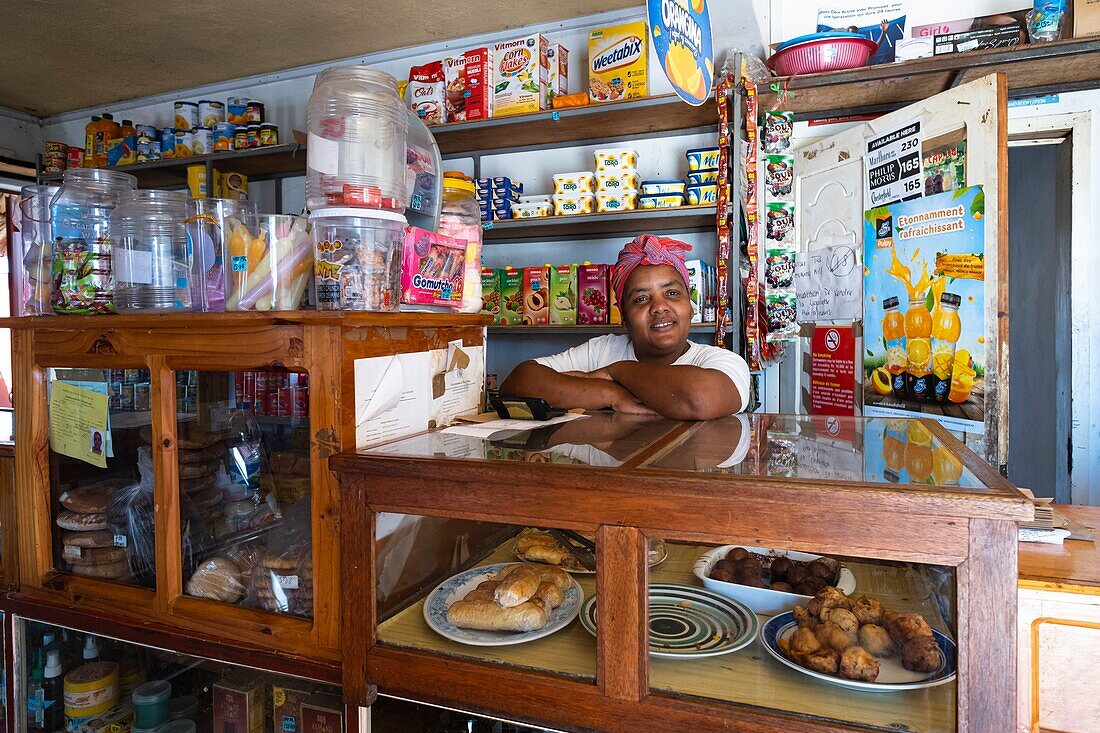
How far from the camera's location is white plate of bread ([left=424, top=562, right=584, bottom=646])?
1.02m

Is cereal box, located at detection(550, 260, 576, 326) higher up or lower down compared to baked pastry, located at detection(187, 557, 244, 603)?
higher up

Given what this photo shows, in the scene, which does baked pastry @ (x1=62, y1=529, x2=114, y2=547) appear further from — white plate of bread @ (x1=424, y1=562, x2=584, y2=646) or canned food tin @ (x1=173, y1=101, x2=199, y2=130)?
canned food tin @ (x1=173, y1=101, x2=199, y2=130)

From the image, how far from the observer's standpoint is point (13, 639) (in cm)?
150

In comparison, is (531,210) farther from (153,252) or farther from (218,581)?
(218,581)

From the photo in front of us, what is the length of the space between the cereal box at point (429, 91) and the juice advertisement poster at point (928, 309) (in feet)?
6.51

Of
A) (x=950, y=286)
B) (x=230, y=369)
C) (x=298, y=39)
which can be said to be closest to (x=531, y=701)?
(x=230, y=369)

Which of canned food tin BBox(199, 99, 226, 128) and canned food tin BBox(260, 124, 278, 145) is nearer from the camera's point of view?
canned food tin BBox(260, 124, 278, 145)

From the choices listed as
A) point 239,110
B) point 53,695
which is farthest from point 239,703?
point 239,110

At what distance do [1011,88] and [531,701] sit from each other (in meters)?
A: 3.05

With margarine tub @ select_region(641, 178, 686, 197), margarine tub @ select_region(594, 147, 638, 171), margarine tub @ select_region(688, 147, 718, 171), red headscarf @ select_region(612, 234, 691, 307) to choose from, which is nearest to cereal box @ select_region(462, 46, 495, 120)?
margarine tub @ select_region(594, 147, 638, 171)

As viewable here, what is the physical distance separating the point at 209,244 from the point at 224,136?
9.63ft

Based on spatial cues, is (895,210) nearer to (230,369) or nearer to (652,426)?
(652,426)

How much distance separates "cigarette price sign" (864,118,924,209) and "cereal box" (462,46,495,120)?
1.66m

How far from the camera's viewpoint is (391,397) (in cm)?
122
